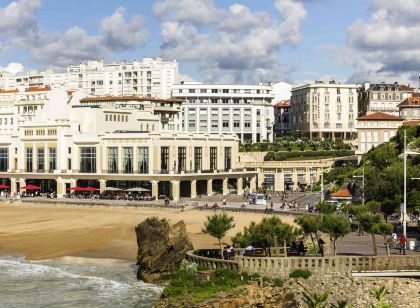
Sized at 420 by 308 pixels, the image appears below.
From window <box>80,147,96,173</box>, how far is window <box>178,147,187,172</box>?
13.5 m

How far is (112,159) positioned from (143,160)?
18.7ft

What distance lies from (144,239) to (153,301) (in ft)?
25.2

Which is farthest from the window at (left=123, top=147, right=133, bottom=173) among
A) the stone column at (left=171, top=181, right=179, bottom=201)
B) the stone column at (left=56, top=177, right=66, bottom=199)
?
the stone column at (left=56, top=177, right=66, bottom=199)

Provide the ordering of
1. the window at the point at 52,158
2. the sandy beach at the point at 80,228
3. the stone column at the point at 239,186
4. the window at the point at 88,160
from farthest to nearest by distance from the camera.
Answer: the stone column at the point at 239,186
the window at the point at 52,158
the window at the point at 88,160
the sandy beach at the point at 80,228

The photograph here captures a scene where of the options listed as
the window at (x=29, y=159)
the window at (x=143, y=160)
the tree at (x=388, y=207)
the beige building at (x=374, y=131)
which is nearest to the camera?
the tree at (x=388, y=207)

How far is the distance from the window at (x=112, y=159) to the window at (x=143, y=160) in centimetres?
430

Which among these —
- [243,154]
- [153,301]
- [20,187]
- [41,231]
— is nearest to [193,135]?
[243,154]

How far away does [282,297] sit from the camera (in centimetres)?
3825

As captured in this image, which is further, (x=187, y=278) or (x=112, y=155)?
(x=112, y=155)

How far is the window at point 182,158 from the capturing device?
105m

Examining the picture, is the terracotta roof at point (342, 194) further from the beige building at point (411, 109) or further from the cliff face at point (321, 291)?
the beige building at point (411, 109)

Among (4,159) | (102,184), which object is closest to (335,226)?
(102,184)

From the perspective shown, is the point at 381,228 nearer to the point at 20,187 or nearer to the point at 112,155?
the point at 112,155

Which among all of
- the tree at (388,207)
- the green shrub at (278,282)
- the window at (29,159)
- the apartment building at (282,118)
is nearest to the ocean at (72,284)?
the green shrub at (278,282)
